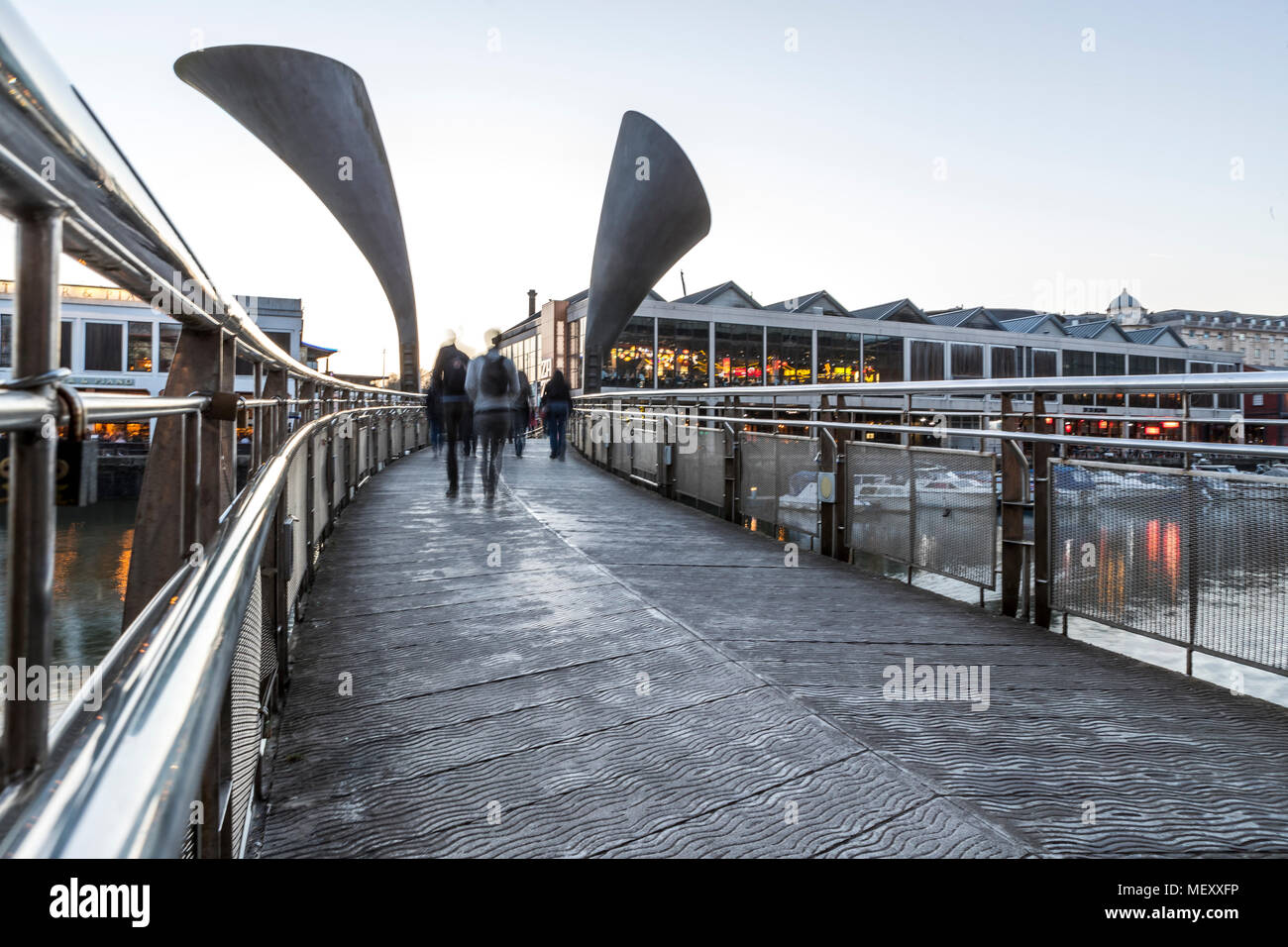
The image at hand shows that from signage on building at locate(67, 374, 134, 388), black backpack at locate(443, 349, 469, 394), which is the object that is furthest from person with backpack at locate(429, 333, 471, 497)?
signage on building at locate(67, 374, 134, 388)

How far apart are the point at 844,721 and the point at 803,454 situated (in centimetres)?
437

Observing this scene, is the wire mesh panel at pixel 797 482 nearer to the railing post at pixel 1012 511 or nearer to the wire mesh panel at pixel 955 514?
the wire mesh panel at pixel 955 514

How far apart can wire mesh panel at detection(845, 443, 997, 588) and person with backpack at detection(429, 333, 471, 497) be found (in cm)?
537

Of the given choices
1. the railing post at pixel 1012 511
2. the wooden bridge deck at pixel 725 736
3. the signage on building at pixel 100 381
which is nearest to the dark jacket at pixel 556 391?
the wooden bridge deck at pixel 725 736

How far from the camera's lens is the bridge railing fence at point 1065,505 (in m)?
3.80

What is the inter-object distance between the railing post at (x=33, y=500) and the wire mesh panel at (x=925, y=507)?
16.9 feet

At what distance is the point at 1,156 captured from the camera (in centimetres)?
74

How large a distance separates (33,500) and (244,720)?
1.45 meters

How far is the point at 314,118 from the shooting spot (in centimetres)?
2295

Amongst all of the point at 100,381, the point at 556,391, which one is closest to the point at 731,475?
the point at 100,381

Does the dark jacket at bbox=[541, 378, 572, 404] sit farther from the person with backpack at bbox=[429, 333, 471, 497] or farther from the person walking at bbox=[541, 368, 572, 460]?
the person with backpack at bbox=[429, 333, 471, 497]

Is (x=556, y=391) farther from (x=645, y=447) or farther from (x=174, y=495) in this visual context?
(x=174, y=495)
